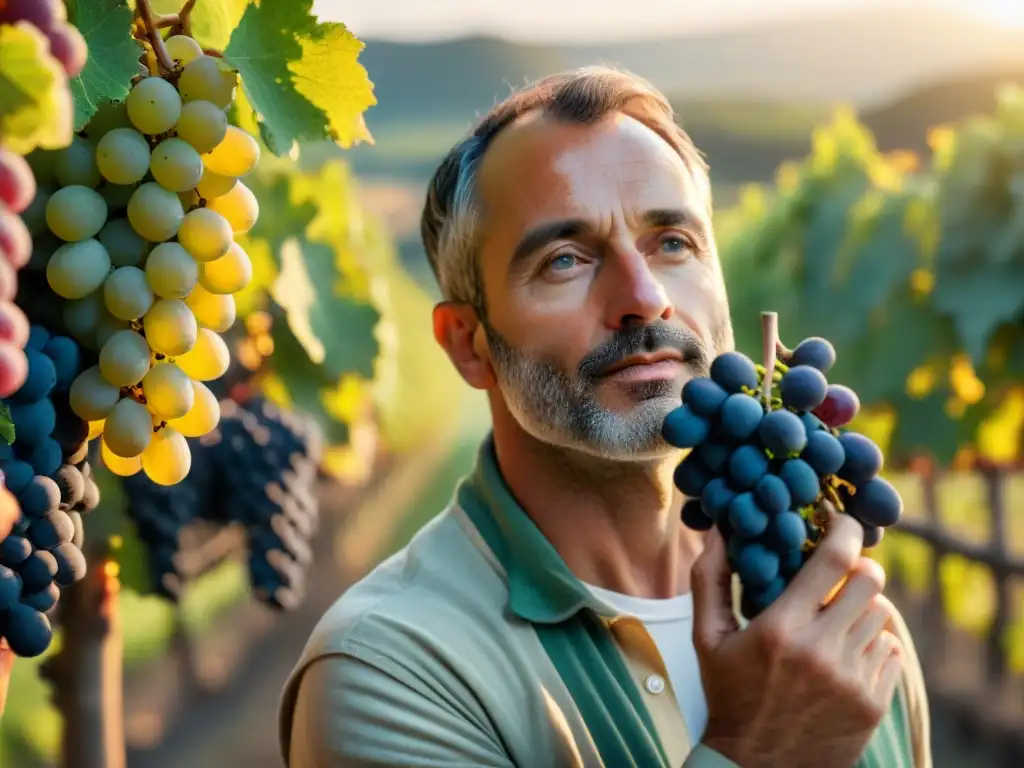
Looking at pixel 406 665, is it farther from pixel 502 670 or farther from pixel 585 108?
pixel 585 108

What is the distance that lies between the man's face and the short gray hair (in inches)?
1.2

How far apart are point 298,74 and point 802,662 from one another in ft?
2.49

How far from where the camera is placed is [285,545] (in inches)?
112

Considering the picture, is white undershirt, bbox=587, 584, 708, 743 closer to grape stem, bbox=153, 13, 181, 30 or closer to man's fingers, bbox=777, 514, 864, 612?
man's fingers, bbox=777, 514, 864, 612

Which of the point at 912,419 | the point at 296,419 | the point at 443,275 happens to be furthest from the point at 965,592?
the point at 443,275

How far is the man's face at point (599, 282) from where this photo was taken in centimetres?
141

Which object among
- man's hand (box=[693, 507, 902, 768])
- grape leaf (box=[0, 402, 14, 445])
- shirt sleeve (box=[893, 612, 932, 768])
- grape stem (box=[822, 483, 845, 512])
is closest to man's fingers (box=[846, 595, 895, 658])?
man's hand (box=[693, 507, 902, 768])

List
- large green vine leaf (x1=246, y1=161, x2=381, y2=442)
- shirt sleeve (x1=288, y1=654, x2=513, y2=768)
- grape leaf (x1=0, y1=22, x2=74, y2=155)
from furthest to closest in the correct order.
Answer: large green vine leaf (x1=246, y1=161, x2=381, y2=442) < shirt sleeve (x1=288, y1=654, x2=513, y2=768) < grape leaf (x1=0, y1=22, x2=74, y2=155)

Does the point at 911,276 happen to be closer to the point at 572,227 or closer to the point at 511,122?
the point at 511,122

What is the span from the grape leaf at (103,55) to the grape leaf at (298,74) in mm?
123

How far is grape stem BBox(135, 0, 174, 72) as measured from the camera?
976 mm

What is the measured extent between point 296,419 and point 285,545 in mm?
334

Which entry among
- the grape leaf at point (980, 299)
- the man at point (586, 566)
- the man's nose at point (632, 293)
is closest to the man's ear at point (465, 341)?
the man at point (586, 566)

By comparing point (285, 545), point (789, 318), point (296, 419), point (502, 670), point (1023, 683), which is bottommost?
point (1023, 683)
